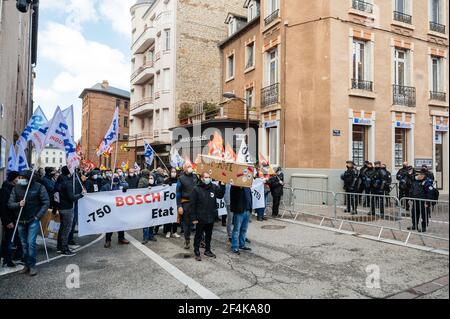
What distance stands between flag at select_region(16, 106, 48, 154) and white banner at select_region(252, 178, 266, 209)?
6559 mm

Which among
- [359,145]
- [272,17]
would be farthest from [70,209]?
[272,17]

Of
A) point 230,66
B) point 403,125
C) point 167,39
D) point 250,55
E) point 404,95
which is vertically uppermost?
point 167,39

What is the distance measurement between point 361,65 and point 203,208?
13.4 m

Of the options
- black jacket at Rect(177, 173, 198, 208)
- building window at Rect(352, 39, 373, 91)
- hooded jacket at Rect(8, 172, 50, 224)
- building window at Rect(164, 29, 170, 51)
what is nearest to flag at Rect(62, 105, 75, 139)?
hooded jacket at Rect(8, 172, 50, 224)

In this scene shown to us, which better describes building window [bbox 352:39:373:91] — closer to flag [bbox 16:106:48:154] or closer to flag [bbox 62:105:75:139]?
flag [bbox 62:105:75:139]

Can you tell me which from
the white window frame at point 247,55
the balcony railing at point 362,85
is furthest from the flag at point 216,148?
the white window frame at point 247,55

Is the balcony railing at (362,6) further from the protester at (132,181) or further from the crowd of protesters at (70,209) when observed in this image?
the protester at (132,181)

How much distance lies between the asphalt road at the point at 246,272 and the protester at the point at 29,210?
1.16 ft

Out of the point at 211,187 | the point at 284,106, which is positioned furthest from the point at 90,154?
the point at 211,187

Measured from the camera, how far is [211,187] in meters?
7.45

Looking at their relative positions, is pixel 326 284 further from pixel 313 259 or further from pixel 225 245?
pixel 225 245

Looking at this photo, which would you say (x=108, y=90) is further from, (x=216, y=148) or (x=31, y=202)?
(x=31, y=202)

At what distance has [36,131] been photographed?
8.49 meters
